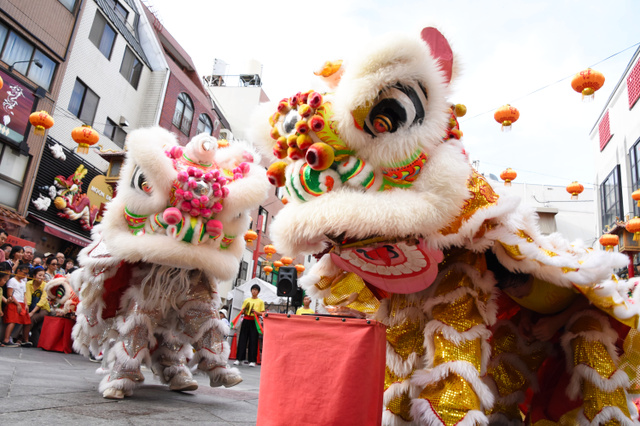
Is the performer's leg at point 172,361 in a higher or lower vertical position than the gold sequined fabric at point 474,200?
lower

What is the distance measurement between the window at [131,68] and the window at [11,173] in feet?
15.1

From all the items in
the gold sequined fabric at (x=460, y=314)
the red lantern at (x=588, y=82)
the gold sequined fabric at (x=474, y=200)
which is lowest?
the gold sequined fabric at (x=460, y=314)

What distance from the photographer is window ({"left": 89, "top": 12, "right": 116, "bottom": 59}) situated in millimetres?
12477

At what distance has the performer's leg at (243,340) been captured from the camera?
8219 millimetres

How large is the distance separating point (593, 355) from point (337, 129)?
1.35 metres

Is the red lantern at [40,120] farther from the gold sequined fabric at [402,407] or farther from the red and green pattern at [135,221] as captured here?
the gold sequined fabric at [402,407]

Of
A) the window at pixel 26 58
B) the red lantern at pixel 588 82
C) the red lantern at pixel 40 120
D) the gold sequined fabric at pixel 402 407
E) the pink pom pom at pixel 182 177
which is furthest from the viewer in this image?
the window at pixel 26 58

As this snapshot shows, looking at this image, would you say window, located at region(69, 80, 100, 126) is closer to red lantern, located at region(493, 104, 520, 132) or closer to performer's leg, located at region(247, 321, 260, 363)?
performer's leg, located at region(247, 321, 260, 363)

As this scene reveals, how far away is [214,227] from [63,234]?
9834mm

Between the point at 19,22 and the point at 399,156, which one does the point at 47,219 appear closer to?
the point at 19,22

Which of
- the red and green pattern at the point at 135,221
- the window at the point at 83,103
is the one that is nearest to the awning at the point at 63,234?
the window at the point at 83,103

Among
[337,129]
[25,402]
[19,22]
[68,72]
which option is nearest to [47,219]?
[68,72]

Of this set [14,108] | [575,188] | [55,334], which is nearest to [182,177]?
[55,334]

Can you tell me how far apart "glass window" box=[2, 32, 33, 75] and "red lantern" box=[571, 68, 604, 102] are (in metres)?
10.9
